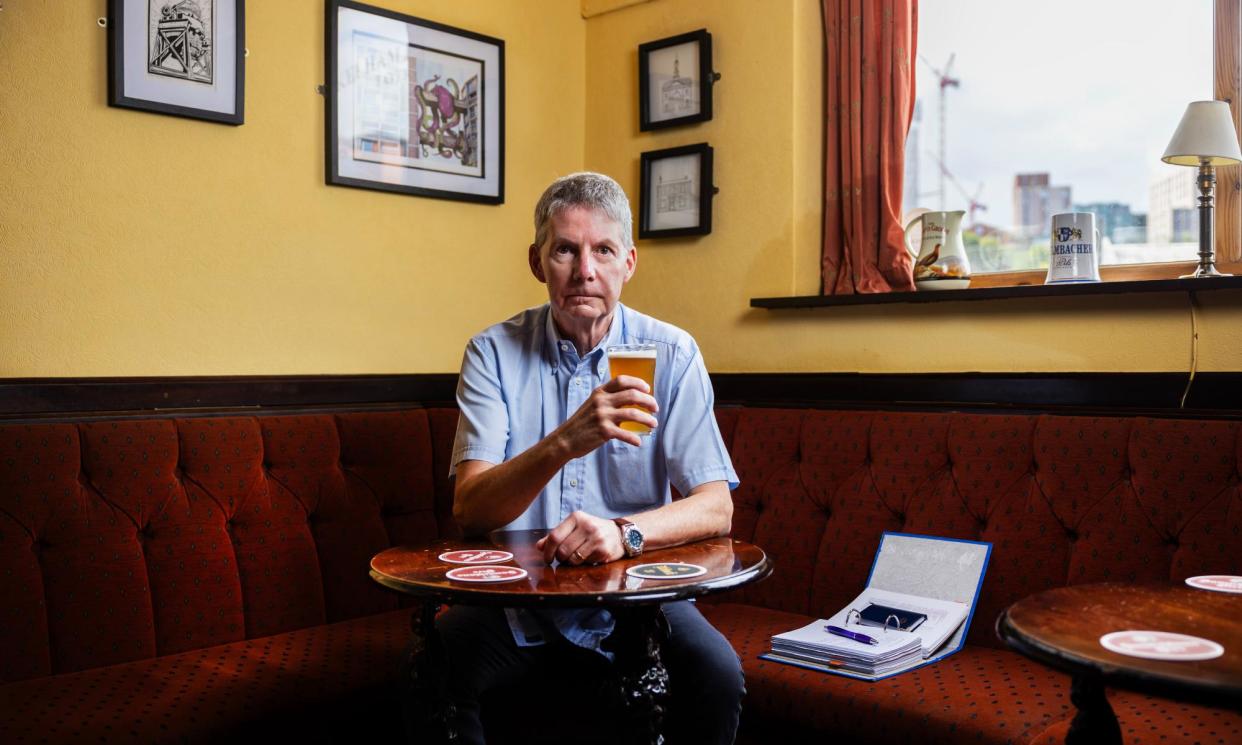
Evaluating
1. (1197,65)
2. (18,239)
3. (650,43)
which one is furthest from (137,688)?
(1197,65)

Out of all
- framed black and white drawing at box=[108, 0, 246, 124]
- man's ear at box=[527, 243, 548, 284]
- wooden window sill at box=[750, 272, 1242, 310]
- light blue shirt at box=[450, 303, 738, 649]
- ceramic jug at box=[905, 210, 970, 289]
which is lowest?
light blue shirt at box=[450, 303, 738, 649]

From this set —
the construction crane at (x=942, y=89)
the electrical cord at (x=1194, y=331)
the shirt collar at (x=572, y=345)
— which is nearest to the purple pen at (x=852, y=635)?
the shirt collar at (x=572, y=345)

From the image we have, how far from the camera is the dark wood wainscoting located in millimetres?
2570

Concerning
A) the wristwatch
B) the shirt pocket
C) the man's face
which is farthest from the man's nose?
the wristwatch

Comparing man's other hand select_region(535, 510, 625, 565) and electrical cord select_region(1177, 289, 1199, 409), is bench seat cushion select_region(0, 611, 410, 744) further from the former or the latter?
electrical cord select_region(1177, 289, 1199, 409)

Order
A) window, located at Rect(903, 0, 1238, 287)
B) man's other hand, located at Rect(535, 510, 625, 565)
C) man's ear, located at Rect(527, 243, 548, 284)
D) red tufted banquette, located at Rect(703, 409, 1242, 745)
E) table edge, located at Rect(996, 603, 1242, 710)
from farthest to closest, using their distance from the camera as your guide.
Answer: window, located at Rect(903, 0, 1238, 287), man's ear, located at Rect(527, 243, 548, 284), red tufted banquette, located at Rect(703, 409, 1242, 745), man's other hand, located at Rect(535, 510, 625, 565), table edge, located at Rect(996, 603, 1242, 710)

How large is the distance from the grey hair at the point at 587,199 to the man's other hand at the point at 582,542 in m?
0.70

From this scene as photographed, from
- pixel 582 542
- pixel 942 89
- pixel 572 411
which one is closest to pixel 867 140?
pixel 942 89

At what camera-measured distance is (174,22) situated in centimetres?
283

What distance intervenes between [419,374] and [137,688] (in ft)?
4.85

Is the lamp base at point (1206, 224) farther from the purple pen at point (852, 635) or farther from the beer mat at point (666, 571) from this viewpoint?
the beer mat at point (666, 571)

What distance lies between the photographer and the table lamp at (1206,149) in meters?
2.54

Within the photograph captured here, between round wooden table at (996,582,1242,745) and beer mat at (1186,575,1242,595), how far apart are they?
0.02 meters

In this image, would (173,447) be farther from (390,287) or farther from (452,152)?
(452,152)
